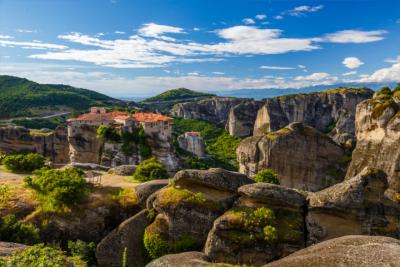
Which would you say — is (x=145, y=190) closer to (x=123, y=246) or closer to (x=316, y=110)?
(x=123, y=246)

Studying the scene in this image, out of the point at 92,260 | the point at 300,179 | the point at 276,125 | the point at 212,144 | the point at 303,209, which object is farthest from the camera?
the point at 212,144

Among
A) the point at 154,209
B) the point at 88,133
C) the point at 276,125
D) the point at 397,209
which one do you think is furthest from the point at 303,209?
the point at 276,125

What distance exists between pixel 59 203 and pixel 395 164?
144ft

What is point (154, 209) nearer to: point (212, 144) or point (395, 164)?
point (395, 164)

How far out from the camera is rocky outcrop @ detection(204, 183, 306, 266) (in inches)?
1043

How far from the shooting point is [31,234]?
29.4 metres

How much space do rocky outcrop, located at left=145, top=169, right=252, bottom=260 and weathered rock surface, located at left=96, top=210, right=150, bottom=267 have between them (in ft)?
5.08

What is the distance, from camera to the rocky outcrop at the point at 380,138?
4388 cm

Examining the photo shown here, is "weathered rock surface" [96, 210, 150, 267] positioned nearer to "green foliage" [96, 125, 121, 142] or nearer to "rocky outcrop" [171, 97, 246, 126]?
"green foliage" [96, 125, 121, 142]

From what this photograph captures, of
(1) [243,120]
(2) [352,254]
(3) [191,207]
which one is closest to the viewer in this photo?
(2) [352,254]

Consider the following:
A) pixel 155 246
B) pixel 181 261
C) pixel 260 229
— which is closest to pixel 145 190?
pixel 155 246

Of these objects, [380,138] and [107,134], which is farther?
[107,134]

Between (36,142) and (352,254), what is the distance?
86114 millimetres

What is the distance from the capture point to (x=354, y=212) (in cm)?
2697
